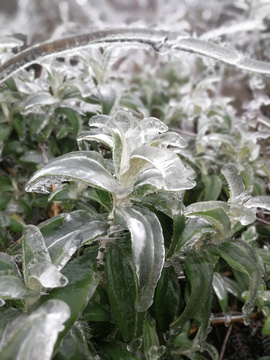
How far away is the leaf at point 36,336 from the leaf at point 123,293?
0.55ft

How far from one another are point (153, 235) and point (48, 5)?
11.1 feet

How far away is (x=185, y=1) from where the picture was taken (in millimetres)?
3404

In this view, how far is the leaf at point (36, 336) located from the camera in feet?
1.47

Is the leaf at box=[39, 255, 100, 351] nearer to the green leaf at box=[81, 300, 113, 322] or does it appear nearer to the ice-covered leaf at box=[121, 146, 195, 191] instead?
the green leaf at box=[81, 300, 113, 322]

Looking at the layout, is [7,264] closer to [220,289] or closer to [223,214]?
[223,214]

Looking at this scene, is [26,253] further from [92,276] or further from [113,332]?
[113,332]

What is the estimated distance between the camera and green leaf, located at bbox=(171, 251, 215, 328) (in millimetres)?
684

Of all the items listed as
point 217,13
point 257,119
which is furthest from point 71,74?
point 217,13

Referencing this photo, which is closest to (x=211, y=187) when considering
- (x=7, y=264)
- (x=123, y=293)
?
(x=123, y=293)

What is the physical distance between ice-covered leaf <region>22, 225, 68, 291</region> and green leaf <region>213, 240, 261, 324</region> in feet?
1.05

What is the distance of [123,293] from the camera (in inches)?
26.0

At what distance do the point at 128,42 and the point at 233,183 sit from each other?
39cm

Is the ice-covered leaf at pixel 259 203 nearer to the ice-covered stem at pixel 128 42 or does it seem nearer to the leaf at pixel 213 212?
the leaf at pixel 213 212

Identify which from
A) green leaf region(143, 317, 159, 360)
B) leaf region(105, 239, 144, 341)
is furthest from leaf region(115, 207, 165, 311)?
green leaf region(143, 317, 159, 360)
